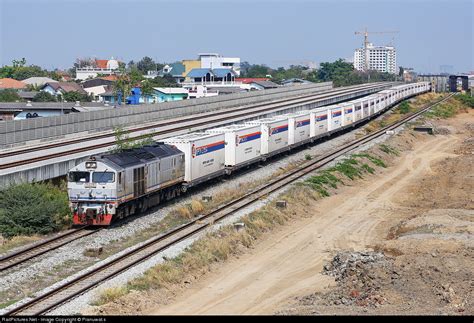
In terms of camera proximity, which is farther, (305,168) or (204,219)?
(305,168)

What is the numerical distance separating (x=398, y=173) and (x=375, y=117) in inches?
1822

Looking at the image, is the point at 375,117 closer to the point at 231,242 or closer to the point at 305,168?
the point at 305,168

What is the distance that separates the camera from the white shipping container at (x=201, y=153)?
38031mm

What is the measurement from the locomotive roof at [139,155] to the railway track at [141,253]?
11.7 feet

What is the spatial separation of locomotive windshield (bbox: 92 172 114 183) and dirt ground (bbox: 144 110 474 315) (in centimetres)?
652

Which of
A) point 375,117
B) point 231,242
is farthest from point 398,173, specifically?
point 375,117

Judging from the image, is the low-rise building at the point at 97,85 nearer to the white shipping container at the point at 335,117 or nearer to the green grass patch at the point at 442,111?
the green grass patch at the point at 442,111

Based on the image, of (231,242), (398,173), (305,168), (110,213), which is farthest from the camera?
(398,173)

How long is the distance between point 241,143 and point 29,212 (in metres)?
17.6

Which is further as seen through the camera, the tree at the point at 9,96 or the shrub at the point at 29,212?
the tree at the point at 9,96

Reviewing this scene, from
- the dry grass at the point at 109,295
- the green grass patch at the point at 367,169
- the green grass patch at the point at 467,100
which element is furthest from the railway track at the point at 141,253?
the green grass patch at the point at 467,100

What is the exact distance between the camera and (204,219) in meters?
33.1

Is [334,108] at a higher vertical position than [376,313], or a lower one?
higher

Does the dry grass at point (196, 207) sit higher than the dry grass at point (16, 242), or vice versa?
the dry grass at point (196, 207)
